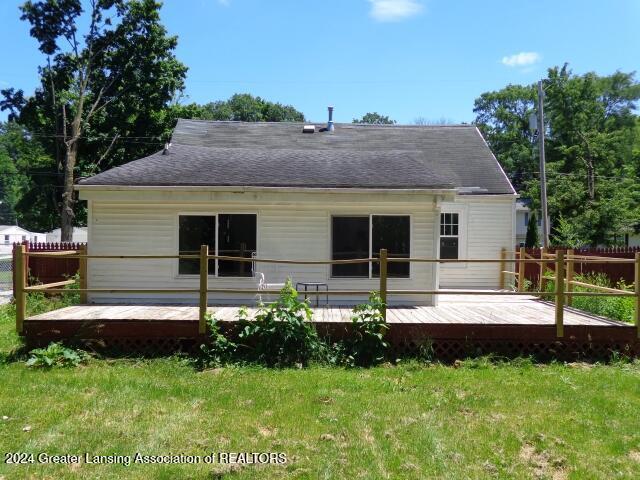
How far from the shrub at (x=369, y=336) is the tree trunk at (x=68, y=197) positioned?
72.3 feet

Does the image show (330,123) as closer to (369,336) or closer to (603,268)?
(603,268)

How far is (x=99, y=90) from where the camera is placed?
1192 inches

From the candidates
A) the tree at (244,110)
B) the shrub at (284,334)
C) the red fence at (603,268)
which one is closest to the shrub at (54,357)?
the shrub at (284,334)

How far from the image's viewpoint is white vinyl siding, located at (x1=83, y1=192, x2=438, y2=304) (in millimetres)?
11086

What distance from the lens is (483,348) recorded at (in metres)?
8.23

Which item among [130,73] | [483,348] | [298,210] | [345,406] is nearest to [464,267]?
[298,210]

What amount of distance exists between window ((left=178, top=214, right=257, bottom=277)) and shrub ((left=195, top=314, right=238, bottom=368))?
128 inches

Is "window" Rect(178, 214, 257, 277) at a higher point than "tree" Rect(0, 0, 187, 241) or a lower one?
lower

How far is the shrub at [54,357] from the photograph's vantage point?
24.6ft

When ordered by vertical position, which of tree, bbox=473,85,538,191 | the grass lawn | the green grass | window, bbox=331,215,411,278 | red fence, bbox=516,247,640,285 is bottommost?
the grass lawn

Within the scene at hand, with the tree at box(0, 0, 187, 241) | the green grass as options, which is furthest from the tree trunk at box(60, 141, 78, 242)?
the green grass

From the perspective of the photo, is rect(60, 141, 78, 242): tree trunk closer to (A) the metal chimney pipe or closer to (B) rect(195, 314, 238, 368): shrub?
(A) the metal chimney pipe

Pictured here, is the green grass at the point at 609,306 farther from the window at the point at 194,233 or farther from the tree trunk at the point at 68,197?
the tree trunk at the point at 68,197

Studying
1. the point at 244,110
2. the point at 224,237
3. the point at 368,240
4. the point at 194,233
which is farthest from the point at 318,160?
the point at 244,110
